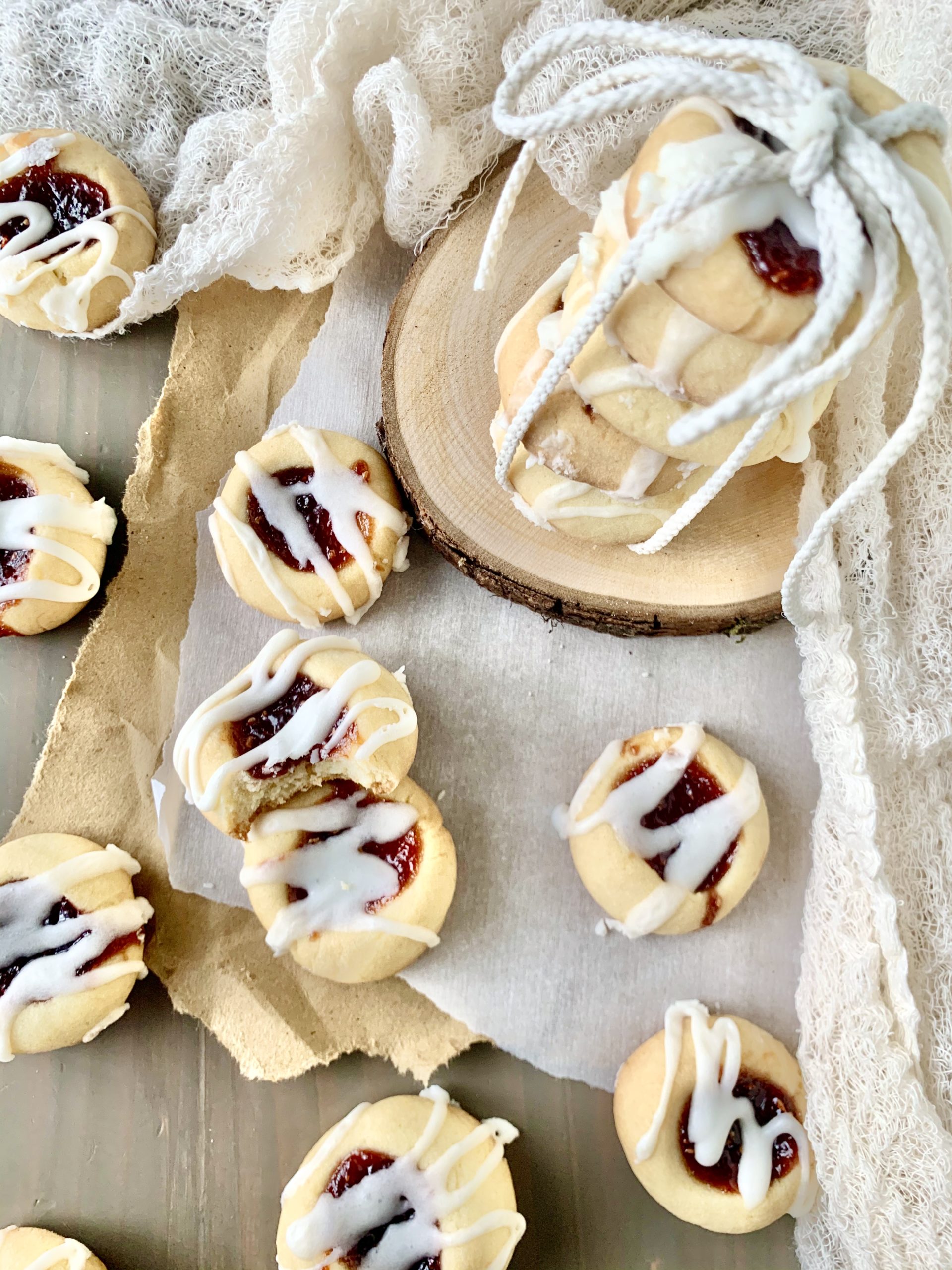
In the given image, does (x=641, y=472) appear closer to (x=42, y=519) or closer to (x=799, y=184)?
(x=799, y=184)

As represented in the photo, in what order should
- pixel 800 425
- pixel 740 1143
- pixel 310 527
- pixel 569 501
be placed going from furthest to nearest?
1. pixel 310 527
2. pixel 740 1143
3. pixel 569 501
4. pixel 800 425

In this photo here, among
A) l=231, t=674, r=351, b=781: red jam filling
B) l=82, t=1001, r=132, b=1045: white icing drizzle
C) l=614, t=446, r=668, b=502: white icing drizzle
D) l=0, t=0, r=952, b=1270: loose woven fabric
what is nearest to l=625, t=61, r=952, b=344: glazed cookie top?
l=614, t=446, r=668, b=502: white icing drizzle

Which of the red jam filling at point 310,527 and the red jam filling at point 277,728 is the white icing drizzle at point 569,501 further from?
the red jam filling at point 277,728

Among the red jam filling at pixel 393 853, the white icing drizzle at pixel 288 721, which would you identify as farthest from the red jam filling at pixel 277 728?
the red jam filling at pixel 393 853

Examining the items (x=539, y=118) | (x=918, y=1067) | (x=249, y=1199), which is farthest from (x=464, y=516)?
(x=249, y=1199)

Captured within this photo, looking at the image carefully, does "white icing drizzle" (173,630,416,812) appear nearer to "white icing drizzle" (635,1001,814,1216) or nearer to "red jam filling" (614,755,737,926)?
"red jam filling" (614,755,737,926)

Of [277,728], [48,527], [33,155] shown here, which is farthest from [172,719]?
[33,155]

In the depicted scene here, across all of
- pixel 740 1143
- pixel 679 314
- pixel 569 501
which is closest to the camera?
pixel 679 314
